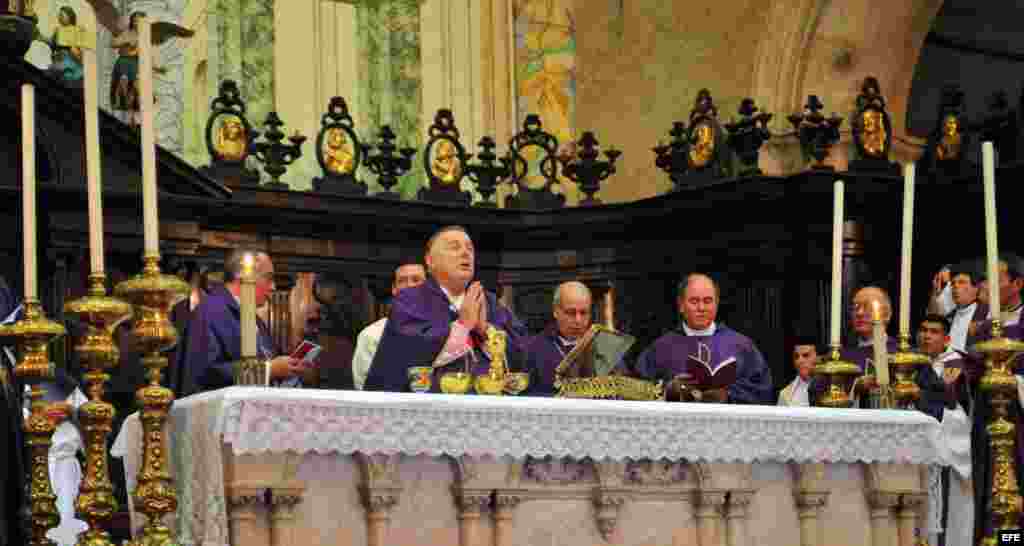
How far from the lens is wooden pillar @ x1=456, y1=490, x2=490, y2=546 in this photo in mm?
7059

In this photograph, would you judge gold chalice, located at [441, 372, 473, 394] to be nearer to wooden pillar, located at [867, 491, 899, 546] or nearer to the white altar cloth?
the white altar cloth

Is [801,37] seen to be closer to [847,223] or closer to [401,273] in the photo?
[847,223]

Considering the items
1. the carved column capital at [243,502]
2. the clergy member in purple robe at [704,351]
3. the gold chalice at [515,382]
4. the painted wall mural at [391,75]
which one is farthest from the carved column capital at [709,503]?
the painted wall mural at [391,75]

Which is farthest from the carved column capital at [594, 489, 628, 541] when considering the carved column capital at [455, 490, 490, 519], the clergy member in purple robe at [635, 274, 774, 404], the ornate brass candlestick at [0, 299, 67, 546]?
the ornate brass candlestick at [0, 299, 67, 546]

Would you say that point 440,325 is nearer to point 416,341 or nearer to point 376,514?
point 416,341

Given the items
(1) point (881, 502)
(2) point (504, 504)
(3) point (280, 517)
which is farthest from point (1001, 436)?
(3) point (280, 517)

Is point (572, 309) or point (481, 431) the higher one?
point (572, 309)

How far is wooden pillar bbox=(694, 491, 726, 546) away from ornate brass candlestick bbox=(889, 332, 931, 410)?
0.85 m

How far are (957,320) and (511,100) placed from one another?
15.5 feet

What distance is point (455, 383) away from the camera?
764 cm

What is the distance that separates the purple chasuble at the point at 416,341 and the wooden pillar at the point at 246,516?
4.85 ft

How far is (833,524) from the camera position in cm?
802

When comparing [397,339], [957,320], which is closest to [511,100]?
[957,320]

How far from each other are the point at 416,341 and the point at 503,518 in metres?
1.12
